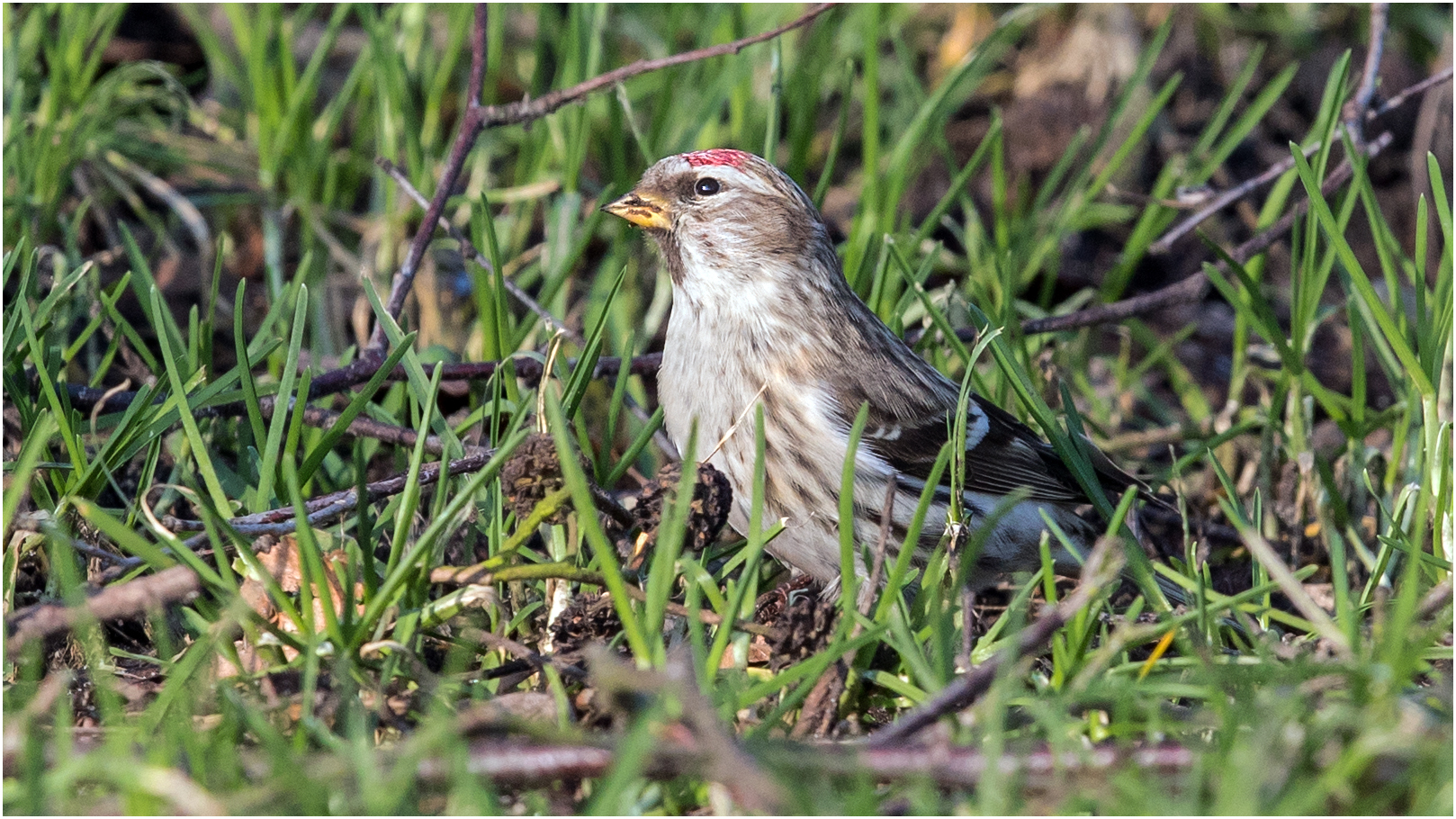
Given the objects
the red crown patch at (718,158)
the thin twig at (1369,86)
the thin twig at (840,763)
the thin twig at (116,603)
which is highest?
the thin twig at (1369,86)

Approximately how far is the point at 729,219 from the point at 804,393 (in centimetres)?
49

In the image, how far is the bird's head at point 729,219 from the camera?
3150 mm

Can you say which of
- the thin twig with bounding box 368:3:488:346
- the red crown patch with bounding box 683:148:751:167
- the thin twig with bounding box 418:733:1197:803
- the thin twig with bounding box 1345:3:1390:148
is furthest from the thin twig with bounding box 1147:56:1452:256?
the thin twig with bounding box 418:733:1197:803

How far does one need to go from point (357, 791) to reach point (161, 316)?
1291 millimetres

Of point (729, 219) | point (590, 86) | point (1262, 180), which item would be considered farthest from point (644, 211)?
point (1262, 180)

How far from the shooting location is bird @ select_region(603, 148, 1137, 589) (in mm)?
2816

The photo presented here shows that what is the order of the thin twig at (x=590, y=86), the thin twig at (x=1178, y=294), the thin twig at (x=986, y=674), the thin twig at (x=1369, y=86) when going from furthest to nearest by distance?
the thin twig at (x=1369, y=86) → the thin twig at (x=1178, y=294) → the thin twig at (x=590, y=86) → the thin twig at (x=986, y=674)

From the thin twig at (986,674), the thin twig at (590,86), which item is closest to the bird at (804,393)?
the thin twig at (590,86)

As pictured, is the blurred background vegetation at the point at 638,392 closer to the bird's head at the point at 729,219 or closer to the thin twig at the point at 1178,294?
the thin twig at the point at 1178,294

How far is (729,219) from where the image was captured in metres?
3.17

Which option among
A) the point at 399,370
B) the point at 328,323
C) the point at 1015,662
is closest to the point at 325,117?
the point at 328,323

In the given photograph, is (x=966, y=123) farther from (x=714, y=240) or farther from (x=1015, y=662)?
(x=1015, y=662)

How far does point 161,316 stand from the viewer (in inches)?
106

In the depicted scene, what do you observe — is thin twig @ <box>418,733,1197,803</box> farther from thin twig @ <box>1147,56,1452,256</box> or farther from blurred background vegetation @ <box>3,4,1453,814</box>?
thin twig @ <box>1147,56,1452,256</box>
